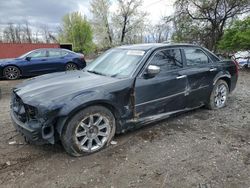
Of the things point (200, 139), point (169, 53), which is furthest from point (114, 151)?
point (169, 53)

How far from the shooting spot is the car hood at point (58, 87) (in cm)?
319

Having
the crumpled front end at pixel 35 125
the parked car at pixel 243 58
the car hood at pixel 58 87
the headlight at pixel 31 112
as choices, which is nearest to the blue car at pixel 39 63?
the car hood at pixel 58 87

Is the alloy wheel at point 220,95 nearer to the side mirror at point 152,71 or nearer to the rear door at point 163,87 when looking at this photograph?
the rear door at point 163,87

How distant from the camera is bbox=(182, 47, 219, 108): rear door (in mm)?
4672

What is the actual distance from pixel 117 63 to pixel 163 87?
918 millimetres

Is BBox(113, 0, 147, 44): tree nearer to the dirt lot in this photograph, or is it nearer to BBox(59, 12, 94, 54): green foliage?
BBox(59, 12, 94, 54): green foliage

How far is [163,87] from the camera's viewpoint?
4.14 meters

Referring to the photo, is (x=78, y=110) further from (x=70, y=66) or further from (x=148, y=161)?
(x=70, y=66)

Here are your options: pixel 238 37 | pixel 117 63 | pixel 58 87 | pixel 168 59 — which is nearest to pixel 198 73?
pixel 168 59

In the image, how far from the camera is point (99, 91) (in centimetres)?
340

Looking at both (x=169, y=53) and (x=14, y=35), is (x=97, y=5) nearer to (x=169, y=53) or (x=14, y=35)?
(x=14, y=35)

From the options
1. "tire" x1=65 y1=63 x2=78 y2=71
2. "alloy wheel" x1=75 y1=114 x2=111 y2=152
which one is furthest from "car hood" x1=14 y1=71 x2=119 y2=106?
"tire" x1=65 y1=63 x2=78 y2=71

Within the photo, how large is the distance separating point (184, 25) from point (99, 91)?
15.9m

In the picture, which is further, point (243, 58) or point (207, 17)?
point (207, 17)
